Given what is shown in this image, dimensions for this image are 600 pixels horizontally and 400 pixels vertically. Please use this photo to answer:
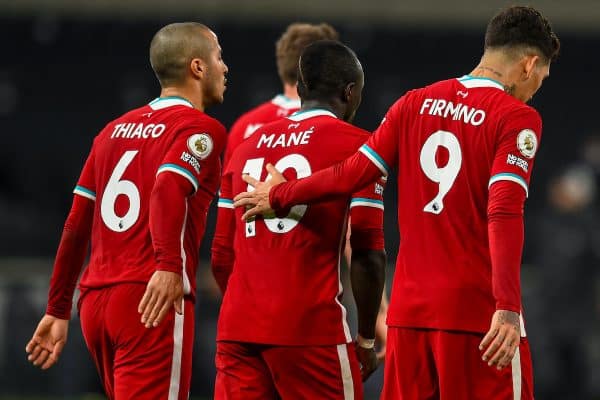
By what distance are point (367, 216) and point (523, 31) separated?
95cm

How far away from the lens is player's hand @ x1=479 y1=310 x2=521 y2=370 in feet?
12.7

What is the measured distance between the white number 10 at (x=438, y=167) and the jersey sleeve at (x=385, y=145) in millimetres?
136

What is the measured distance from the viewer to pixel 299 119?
4773mm

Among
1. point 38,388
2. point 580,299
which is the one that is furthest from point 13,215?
point 580,299

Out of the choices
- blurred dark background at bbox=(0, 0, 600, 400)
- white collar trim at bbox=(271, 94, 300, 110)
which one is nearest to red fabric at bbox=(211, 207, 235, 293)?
white collar trim at bbox=(271, 94, 300, 110)

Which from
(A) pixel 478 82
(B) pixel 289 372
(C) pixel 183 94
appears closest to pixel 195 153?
(C) pixel 183 94

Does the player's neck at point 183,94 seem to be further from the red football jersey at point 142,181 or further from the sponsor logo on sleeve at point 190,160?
the sponsor logo on sleeve at point 190,160

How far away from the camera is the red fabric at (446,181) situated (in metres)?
4.18

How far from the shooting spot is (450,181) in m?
4.27

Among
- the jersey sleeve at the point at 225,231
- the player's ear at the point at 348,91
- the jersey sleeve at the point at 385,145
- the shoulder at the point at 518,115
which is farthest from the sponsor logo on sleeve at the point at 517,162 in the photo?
the jersey sleeve at the point at 225,231

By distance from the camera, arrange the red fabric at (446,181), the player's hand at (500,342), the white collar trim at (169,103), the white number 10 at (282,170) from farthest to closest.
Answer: the white collar trim at (169,103) → the white number 10 at (282,170) → the red fabric at (446,181) → the player's hand at (500,342)

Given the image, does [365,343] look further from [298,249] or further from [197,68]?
[197,68]

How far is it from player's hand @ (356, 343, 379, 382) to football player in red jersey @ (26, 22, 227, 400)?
72 cm

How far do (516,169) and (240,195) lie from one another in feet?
3.87
